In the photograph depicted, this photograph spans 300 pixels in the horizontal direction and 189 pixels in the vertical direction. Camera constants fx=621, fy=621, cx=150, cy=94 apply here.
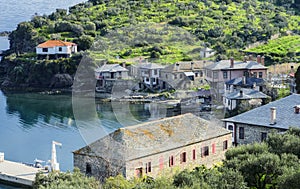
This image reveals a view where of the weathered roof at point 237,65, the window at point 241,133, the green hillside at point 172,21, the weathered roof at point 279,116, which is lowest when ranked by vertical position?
the window at point 241,133

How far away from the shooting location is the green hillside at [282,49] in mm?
54875

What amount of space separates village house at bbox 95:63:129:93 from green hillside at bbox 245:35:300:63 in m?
12.4

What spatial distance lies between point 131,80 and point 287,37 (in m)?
20.0

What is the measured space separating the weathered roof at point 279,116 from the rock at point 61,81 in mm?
34091

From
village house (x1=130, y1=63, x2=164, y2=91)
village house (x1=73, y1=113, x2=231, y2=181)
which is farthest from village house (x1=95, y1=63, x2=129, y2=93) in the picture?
village house (x1=73, y1=113, x2=231, y2=181)

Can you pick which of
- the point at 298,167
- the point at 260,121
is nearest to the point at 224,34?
the point at 260,121

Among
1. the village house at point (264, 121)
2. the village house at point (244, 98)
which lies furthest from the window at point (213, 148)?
the village house at point (244, 98)

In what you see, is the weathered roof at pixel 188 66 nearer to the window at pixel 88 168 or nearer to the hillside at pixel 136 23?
the hillside at pixel 136 23

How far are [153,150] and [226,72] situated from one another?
22177 millimetres

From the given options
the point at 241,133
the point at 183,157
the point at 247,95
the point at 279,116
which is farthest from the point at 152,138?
the point at 247,95

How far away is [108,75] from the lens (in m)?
53.2

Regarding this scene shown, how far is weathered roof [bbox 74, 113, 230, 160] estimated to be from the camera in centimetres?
2052

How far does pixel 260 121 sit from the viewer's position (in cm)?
2367

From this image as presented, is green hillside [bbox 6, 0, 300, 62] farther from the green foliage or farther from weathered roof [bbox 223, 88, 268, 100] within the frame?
the green foliage
